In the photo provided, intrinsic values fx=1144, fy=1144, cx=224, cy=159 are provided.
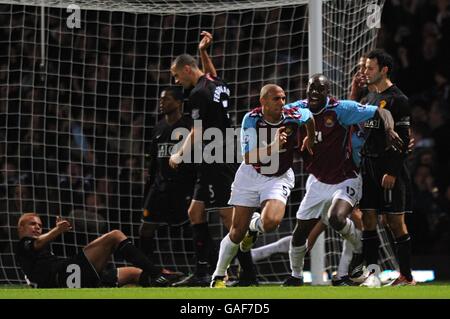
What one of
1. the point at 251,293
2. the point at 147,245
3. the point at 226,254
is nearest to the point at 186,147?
the point at 226,254

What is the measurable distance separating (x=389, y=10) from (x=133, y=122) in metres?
4.51

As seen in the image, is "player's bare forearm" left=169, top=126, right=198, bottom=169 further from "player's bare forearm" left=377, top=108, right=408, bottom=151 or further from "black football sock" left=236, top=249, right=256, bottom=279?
"player's bare forearm" left=377, top=108, right=408, bottom=151

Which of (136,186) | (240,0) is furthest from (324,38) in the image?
(136,186)

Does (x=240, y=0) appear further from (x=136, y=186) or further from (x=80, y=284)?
(x=80, y=284)

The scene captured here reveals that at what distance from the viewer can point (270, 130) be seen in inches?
363

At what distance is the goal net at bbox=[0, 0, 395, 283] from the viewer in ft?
38.3

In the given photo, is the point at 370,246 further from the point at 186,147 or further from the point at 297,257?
the point at 186,147

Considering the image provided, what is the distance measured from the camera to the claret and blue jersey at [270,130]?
357 inches

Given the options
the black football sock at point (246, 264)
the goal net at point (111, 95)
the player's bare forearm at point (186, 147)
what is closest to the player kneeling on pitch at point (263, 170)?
the black football sock at point (246, 264)

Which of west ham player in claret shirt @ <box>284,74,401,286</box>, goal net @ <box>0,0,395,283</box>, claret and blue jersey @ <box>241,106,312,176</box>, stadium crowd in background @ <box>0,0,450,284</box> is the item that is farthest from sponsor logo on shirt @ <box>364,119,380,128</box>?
stadium crowd in background @ <box>0,0,450,284</box>

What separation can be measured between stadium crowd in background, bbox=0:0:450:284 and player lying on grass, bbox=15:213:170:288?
6.76 feet

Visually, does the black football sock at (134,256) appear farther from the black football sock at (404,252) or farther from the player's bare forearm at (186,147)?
the black football sock at (404,252)

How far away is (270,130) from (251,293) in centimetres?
181
